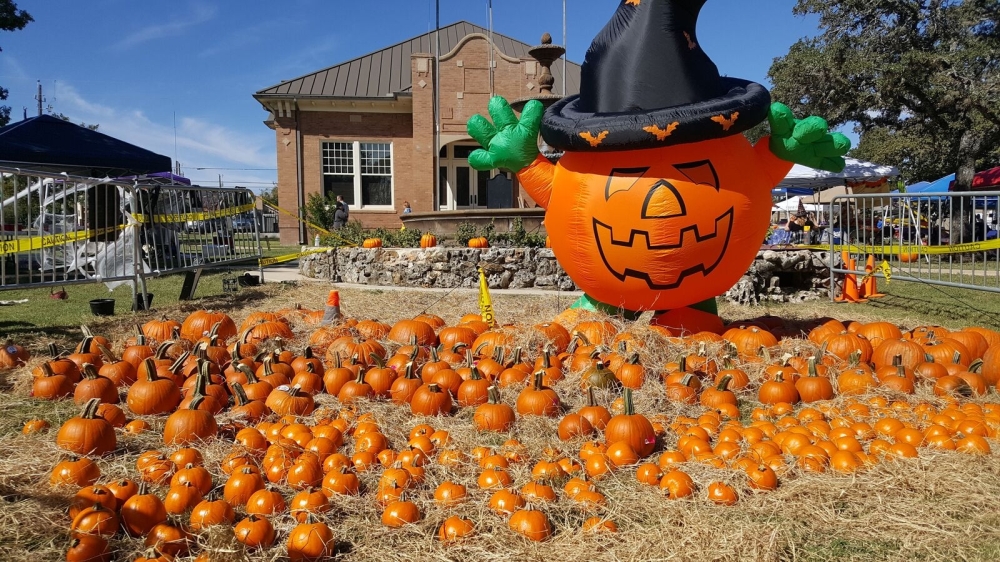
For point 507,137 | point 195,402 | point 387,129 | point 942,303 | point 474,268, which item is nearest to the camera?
point 195,402

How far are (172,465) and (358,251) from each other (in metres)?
9.38

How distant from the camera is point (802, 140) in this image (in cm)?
534

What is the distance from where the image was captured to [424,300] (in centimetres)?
947

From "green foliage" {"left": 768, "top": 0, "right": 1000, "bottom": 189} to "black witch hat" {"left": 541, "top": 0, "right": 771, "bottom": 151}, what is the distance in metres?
18.6

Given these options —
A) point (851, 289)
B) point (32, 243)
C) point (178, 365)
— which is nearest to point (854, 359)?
Answer: point (178, 365)

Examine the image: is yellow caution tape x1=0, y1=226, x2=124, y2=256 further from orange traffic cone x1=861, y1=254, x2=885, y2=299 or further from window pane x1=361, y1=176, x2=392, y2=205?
window pane x1=361, y1=176, x2=392, y2=205

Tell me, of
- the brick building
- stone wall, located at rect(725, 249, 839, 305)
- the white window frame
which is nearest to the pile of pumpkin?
stone wall, located at rect(725, 249, 839, 305)

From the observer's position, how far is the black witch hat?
4816mm

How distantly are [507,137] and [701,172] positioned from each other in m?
1.79

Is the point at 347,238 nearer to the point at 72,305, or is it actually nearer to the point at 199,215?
the point at 199,215

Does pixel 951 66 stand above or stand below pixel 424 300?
above

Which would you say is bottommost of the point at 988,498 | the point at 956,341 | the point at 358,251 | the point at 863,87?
the point at 988,498

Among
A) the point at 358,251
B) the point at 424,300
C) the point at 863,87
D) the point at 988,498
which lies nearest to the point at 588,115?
the point at 988,498

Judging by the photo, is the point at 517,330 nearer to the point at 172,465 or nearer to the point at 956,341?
the point at 172,465
